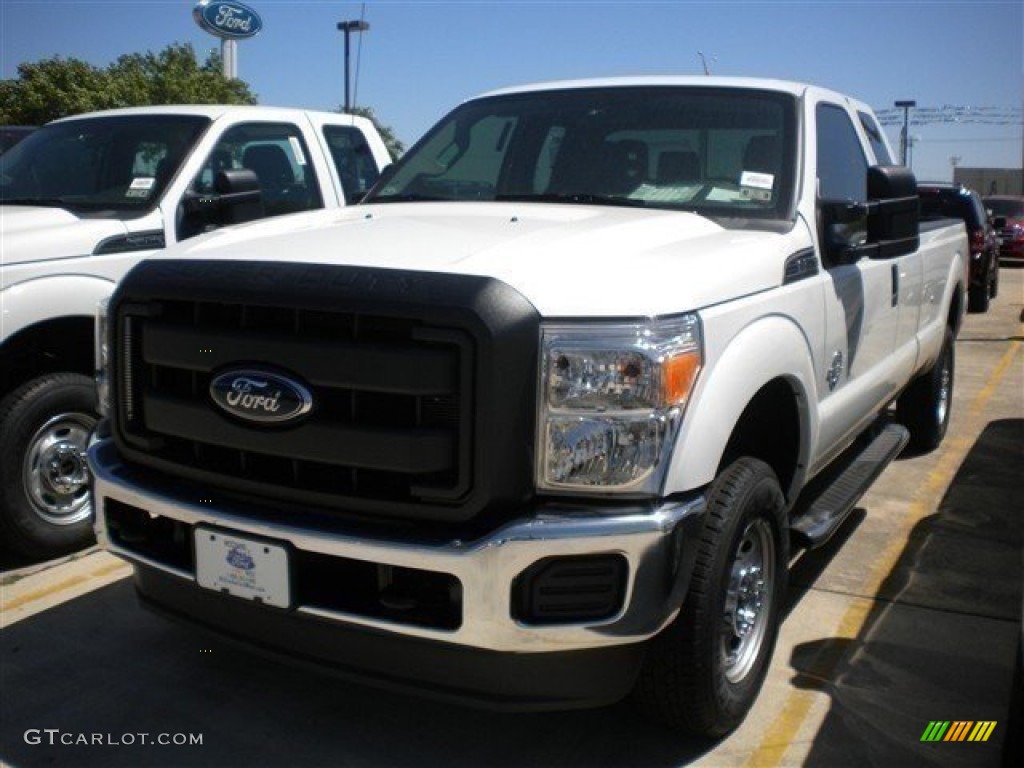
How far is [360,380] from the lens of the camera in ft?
8.51

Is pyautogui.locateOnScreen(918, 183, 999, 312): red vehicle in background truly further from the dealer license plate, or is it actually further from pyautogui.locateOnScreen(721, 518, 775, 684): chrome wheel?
the dealer license plate

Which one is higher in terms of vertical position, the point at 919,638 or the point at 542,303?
the point at 542,303

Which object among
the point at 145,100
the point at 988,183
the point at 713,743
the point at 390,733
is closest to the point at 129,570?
the point at 390,733

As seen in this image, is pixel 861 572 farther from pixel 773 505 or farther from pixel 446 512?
pixel 446 512

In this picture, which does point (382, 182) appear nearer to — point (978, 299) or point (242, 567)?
point (242, 567)

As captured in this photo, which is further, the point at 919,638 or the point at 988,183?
the point at 988,183

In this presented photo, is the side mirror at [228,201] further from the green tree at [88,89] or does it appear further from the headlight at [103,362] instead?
the green tree at [88,89]

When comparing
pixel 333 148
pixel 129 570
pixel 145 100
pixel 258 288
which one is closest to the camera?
pixel 258 288

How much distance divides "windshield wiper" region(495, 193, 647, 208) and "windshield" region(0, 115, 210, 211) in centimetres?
214

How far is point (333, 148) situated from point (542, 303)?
410 cm

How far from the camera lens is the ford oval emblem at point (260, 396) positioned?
2.68m

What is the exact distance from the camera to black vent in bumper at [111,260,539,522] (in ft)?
8.23

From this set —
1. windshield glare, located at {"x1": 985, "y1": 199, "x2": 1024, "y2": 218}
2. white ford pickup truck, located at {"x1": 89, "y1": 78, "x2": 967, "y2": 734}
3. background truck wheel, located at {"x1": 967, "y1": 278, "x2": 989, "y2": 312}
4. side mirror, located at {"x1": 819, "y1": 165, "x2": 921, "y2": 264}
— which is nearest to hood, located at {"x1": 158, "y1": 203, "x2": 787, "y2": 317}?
white ford pickup truck, located at {"x1": 89, "y1": 78, "x2": 967, "y2": 734}

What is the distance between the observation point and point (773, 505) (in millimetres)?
3172
